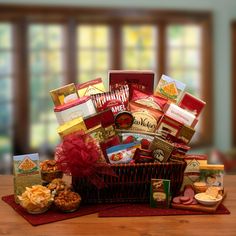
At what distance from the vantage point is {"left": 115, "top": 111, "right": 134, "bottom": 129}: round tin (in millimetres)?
1403

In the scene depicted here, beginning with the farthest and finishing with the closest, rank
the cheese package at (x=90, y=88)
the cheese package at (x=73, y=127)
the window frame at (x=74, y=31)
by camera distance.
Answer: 1. the window frame at (x=74, y=31)
2. the cheese package at (x=90, y=88)
3. the cheese package at (x=73, y=127)

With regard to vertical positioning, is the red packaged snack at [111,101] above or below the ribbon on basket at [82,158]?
above

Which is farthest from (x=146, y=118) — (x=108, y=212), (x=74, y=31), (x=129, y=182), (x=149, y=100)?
(x=74, y=31)

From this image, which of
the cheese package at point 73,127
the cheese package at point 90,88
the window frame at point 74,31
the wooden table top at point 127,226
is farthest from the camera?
the window frame at point 74,31

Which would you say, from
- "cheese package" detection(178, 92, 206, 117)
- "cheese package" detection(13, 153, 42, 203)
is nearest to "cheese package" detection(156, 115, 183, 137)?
"cheese package" detection(178, 92, 206, 117)

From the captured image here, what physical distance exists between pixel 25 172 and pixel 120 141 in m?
0.29

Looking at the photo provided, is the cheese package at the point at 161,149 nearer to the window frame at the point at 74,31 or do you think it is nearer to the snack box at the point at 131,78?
the snack box at the point at 131,78

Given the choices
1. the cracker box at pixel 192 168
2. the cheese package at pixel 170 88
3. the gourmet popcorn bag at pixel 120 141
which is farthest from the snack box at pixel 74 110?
the cracker box at pixel 192 168

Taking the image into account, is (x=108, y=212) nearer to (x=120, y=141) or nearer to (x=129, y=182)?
(x=129, y=182)

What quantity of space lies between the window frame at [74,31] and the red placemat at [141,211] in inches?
165

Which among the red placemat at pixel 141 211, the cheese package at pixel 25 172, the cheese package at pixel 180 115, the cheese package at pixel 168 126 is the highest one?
the cheese package at pixel 180 115

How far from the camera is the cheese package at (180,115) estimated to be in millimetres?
1429

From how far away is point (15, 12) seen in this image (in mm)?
5285

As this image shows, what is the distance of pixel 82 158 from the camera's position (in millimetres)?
1319
